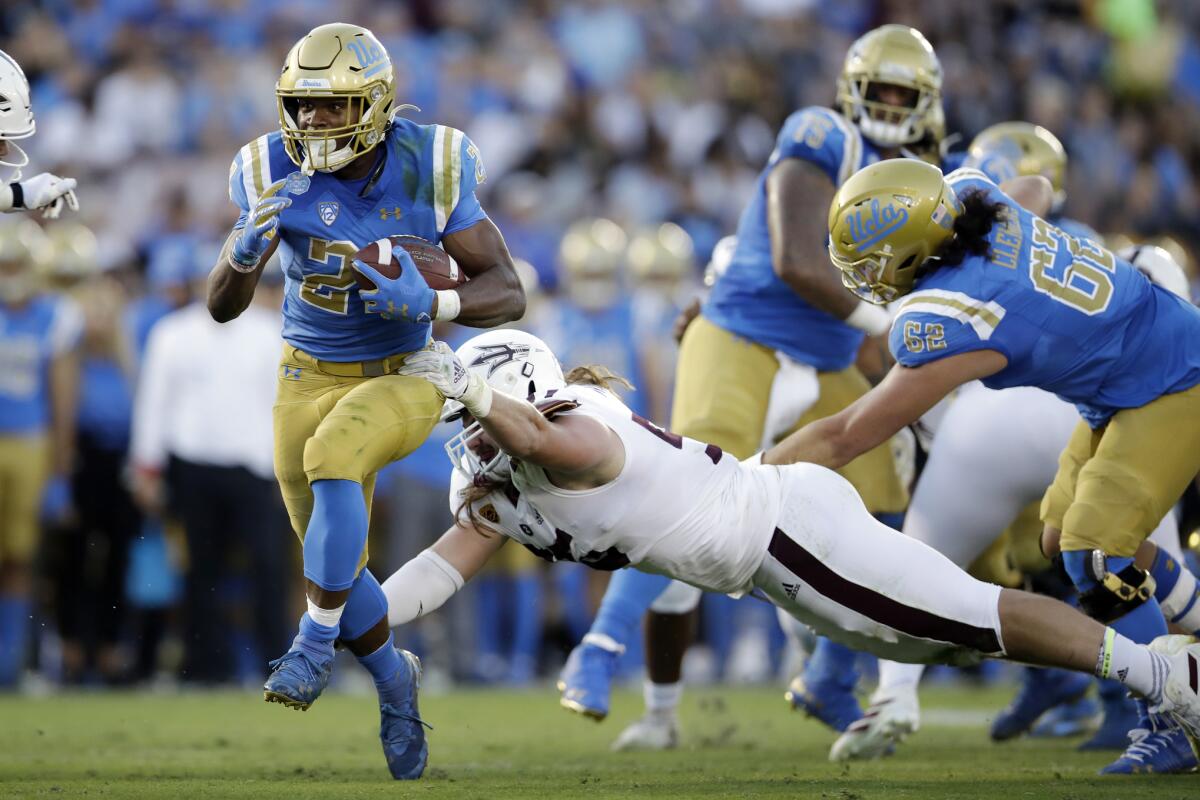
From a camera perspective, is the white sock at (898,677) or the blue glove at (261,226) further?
the white sock at (898,677)

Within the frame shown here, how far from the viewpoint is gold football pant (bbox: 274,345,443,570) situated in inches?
189

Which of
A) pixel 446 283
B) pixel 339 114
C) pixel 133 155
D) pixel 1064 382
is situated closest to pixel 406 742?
pixel 446 283

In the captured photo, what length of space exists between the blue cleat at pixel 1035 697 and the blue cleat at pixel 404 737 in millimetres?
2476

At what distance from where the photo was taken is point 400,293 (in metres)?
4.59

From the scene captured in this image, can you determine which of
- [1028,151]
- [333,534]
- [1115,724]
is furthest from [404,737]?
[1028,151]

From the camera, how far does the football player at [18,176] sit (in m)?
5.22

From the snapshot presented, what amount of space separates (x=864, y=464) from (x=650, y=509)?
1783mm

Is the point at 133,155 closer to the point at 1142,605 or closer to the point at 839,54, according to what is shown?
the point at 839,54

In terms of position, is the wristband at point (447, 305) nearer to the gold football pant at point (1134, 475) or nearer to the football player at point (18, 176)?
the football player at point (18, 176)

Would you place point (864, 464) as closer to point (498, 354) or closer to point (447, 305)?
point (498, 354)

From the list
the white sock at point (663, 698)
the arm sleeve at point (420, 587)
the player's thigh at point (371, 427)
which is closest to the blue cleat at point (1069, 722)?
the white sock at point (663, 698)

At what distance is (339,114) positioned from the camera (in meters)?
5.00

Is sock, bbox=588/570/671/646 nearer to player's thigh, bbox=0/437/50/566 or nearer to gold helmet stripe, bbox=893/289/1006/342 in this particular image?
gold helmet stripe, bbox=893/289/1006/342

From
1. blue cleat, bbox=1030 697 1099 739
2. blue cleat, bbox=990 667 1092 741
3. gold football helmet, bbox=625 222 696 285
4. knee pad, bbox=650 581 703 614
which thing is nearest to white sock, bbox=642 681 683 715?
knee pad, bbox=650 581 703 614
